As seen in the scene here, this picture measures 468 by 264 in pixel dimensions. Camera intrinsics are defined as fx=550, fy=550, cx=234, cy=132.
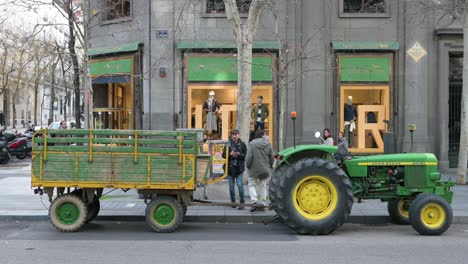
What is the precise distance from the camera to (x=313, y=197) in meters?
9.73

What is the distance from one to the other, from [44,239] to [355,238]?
532 centimetres

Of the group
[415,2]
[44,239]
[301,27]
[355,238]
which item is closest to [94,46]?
[301,27]

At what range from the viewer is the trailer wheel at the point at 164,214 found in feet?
32.4

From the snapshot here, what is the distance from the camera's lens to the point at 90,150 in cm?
969

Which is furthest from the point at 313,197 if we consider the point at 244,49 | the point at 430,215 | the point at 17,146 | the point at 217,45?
the point at 17,146

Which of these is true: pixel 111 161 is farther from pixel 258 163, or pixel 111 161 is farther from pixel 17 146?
pixel 17 146

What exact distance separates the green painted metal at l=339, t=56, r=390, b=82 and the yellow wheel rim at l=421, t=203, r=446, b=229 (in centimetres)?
1029

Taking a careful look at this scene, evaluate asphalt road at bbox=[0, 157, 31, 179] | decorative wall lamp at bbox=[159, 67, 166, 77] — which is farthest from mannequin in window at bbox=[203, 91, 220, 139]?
asphalt road at bbox=[0, 157, 31, 179]

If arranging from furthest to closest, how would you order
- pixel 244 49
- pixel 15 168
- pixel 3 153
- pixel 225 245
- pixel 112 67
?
pixel 3 153
pixel 15 168
pixel 112 67
pixel 244 49
pixel 225 245

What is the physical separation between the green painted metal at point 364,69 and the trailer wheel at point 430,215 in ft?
33.6

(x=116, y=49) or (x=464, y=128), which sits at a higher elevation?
(x=116, y=49)

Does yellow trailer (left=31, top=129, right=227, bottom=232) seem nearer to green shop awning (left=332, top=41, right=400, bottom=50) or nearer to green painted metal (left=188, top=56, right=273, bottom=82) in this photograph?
green painted metal (left=188, top=56, right=273, bottom=82)

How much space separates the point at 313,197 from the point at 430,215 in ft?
6.72

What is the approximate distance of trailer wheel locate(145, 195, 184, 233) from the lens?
988 cm
